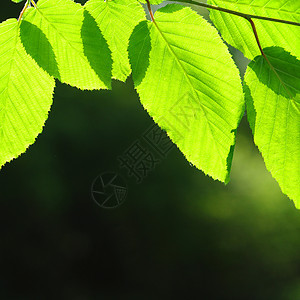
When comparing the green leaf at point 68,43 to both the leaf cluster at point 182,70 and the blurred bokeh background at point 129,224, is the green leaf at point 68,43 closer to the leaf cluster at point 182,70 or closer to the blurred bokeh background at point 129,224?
the leaf cluster at point 182,70

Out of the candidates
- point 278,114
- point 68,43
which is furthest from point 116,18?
point 278,114

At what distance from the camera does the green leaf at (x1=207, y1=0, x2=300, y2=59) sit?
33cm

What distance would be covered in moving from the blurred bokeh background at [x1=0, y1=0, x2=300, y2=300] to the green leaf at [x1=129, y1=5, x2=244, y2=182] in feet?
23.9

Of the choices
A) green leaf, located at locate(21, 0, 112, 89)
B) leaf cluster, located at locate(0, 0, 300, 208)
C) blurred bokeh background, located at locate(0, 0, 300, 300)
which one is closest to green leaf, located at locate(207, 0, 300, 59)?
leaf cluster, located at locate(0, 0, 300, 208)

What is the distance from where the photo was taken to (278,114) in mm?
323

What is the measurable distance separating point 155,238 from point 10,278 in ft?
10.3

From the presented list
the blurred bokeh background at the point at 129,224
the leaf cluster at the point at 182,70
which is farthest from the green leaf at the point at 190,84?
the blurred bokeh background at the point at 129,224

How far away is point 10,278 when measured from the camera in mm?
7797

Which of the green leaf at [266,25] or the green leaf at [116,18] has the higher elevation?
the green leaf at [116,18]

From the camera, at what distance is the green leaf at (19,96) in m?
0.34

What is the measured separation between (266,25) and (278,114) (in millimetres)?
79

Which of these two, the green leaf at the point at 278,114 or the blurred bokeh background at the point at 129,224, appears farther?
the blurred bokeh background at the point at 129,224

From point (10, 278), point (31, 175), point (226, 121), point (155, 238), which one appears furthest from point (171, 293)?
point (226, 121)

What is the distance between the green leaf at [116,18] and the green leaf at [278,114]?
Answer: 0.11m
